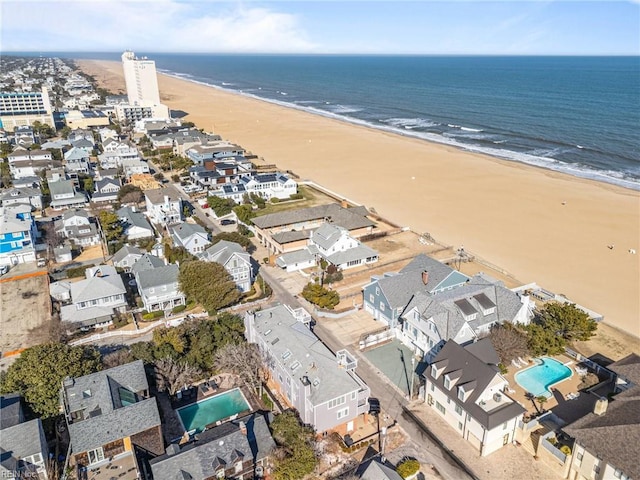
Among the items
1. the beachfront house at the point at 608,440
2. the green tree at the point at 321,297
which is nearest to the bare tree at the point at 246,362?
the green tree at the point at 321,297

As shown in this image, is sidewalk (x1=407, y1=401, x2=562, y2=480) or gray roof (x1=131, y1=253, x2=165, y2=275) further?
gray roof (x1=131, y1=253, x2=165, y2=275)

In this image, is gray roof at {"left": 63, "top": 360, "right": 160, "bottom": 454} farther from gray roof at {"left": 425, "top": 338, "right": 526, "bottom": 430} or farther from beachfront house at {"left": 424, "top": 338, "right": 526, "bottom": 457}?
gray roof at {"left": 425, "top": 338, "right": 526, "bottom": 430}

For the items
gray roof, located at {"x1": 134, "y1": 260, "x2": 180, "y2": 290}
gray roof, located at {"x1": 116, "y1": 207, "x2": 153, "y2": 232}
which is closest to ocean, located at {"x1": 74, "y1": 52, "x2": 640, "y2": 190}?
gray roof, located at {"x1": 116, "y1": 207, "x2": 153, "y2": 232}

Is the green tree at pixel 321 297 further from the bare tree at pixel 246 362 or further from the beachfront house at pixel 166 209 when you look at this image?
the beachfront house at pixel 166 209

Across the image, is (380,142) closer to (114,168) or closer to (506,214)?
(506,214)

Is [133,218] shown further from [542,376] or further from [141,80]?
[141,80]

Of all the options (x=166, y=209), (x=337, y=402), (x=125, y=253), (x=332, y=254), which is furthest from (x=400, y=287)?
(x=166, y=209)
